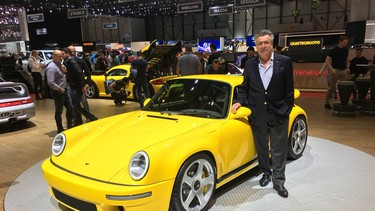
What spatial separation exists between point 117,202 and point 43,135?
451cm

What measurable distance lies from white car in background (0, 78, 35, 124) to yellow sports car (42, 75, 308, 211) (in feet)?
12.2

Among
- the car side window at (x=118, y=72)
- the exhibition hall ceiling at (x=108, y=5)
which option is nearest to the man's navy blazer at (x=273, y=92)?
the car side window at (x=118, y=72)

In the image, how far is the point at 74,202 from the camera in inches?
101

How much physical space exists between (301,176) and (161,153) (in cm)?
211

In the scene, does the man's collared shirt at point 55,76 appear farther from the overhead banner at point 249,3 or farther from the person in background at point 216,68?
Answer: the overhead banner at point 249,3

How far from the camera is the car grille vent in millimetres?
2468

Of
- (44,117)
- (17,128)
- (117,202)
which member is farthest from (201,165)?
(44,117)

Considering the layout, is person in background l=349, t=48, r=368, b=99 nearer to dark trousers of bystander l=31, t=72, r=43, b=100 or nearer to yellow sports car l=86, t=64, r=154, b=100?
yellow sports car l=86, t=64, r=154, b=100

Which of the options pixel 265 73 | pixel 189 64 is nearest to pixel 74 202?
pixel 265 73

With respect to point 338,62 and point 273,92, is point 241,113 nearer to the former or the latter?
point 273,92

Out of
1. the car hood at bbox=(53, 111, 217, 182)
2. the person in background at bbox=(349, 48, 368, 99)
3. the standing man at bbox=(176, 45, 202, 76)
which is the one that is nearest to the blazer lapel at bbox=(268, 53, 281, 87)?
the car hood at bbox=(53, 111, 217, 182)

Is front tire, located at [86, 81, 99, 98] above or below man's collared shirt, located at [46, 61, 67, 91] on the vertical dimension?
below

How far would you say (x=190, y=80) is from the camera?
3756mm

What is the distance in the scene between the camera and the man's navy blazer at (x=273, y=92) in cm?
311
